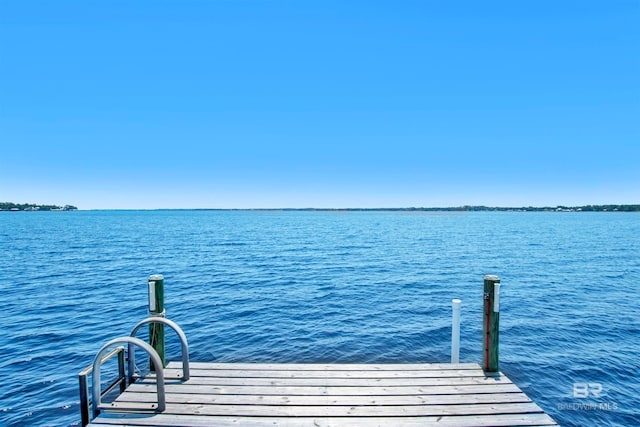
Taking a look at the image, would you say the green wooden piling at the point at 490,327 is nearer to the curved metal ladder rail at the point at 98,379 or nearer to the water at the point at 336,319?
the water at the point at 336,319

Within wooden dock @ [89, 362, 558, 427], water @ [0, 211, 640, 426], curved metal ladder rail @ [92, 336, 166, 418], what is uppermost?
curved metal ladder rail @ [92, 336, 166, 418]

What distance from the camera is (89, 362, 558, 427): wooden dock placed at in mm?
4383

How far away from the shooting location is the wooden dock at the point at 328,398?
14.4 feet

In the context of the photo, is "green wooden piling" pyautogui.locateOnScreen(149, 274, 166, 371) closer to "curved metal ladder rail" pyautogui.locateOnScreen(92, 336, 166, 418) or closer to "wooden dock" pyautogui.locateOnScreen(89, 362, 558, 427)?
"wooden dock" pyautogui.locateOnScreen(89, 362, 558, 427)

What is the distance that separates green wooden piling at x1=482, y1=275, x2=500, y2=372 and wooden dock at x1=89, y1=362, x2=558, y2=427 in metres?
0.20

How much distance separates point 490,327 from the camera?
5941 millimetres

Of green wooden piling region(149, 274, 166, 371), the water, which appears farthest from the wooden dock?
the water

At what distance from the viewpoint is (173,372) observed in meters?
5.72

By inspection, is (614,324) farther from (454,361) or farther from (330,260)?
(330,260)

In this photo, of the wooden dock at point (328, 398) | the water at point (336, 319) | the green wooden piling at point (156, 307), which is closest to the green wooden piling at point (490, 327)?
the wooden dock at point (328, 398)

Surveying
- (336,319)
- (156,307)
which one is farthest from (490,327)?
(336,319)

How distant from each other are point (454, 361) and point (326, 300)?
364 inches

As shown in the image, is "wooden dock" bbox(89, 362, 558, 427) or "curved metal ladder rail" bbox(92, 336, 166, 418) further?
"curved metal ladder rail" bbox(92, 336, 166, 418)

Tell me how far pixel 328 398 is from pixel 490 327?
10.3 ft
